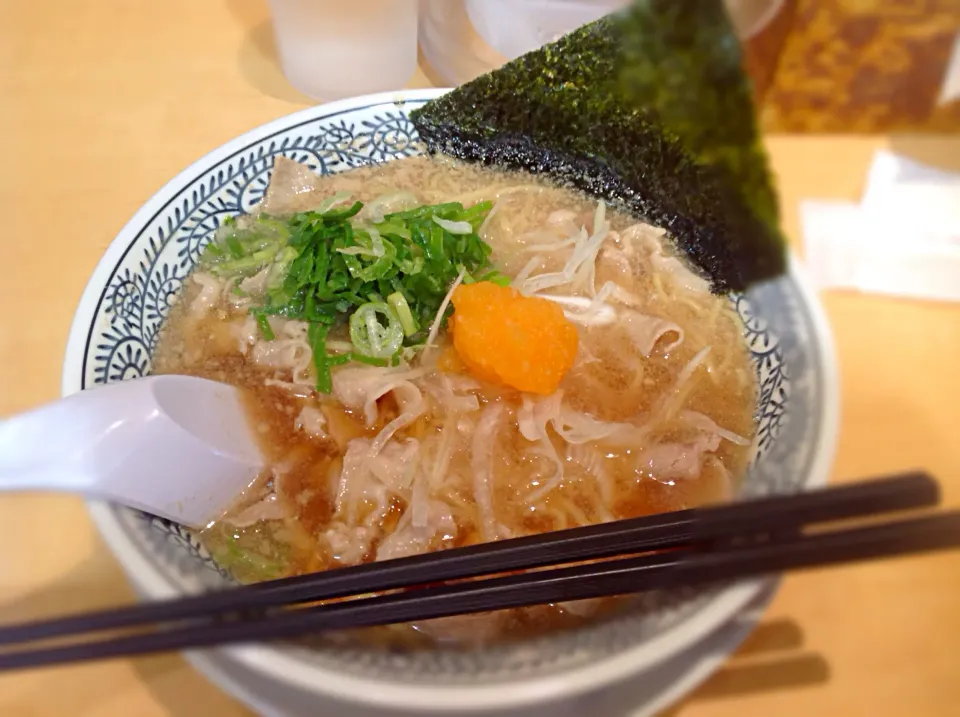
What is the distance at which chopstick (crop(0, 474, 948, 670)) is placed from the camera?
1.20 ft

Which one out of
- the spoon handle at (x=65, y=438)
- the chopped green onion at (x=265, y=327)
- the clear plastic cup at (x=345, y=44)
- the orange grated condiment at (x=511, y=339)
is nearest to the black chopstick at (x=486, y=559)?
the spoon handle at (x=65, y=438)

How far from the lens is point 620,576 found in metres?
0.58

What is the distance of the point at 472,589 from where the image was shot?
58cm

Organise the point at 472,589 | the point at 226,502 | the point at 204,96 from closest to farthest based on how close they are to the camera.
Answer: the point at 472,589
the point at 226,502
the point at 204,96

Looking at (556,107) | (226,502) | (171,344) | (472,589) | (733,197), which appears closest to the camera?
(472,589)

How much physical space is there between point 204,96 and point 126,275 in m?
0.66

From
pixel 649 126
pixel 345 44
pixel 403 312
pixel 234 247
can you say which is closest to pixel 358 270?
pixel 403 312

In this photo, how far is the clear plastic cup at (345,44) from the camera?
1.22m

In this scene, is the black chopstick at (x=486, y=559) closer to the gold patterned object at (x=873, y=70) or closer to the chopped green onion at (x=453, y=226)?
the gold patterned object at (x=873, y=70)

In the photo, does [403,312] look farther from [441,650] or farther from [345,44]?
[345,44]

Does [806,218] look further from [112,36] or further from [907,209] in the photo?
[112,36]

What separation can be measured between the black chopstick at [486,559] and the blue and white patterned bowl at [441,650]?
28mm

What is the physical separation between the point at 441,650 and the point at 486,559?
0.10 meters

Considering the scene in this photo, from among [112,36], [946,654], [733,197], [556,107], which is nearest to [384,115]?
[556,107]
